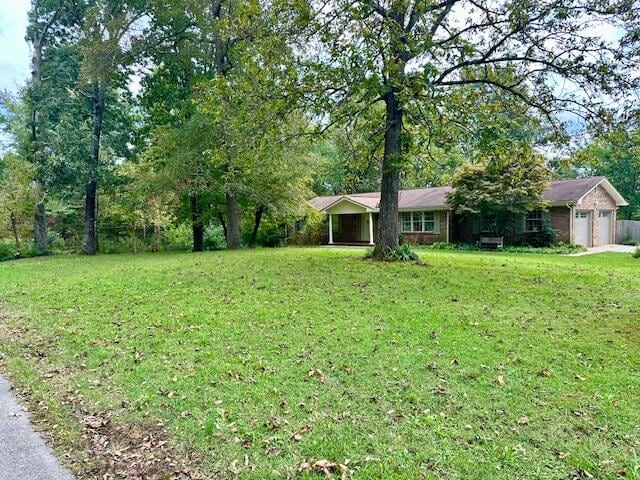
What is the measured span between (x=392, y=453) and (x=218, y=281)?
23.3ft

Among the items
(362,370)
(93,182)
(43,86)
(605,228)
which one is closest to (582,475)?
(362,370)

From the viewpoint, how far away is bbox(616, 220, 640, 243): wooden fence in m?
23.0

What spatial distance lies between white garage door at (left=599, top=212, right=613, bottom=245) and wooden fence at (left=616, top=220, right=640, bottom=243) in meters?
1.26

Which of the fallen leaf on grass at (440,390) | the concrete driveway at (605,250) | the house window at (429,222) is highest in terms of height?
the house window at (429,222)

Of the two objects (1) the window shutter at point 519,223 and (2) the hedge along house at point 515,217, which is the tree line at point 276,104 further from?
(1) the window shutter at point 519,223

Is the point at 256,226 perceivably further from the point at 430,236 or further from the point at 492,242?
the point at 492,242

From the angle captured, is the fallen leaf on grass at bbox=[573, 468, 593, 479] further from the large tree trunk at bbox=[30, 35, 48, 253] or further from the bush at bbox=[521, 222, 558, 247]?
the large tree trunk at bbox=[30, 35, 48, 253]

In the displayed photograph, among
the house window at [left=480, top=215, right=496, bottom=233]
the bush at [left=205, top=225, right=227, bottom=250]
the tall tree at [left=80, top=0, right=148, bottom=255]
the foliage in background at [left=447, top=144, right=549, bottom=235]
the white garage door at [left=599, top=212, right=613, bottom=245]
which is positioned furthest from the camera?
the bush at [left=205, top=225, right=227, bottom=250]

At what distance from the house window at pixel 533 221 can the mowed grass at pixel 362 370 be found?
12.0 m

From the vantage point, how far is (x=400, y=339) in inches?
210

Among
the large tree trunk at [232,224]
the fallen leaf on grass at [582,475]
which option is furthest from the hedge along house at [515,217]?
the fallen leaf on grass at [582,475]

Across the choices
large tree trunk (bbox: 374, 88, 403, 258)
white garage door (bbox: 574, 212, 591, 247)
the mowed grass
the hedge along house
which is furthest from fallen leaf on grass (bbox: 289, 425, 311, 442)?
white garage door (bbox: 574, 212, 591, 247)

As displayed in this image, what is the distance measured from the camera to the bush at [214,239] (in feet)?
76.2

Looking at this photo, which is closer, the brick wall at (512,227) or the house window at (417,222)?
the brick wall at (512,227)
